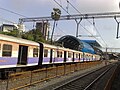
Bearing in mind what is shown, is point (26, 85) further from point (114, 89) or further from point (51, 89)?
point (114, 89)

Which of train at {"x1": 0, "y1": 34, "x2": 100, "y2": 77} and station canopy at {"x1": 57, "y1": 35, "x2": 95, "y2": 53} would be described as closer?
train at {"x1": 0, "y1": 34, "x2": 100, "y2": 77}

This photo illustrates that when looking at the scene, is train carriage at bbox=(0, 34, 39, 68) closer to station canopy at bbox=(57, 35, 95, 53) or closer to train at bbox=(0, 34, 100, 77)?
train at bbox=(0, 34, 100, 77)

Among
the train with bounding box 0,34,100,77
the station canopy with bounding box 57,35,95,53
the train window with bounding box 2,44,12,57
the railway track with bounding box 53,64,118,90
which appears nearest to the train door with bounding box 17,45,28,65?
the train with bounding box 0,34,100,77

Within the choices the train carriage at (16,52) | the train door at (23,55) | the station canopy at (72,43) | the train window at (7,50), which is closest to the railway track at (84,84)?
the train carriage at (16,52)

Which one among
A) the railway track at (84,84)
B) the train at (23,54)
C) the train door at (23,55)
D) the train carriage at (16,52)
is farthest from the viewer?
the train door at (23,55)

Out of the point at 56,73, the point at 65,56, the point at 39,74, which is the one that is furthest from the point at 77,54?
the point at 39,74

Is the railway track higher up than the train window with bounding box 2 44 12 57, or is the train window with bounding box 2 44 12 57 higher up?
the train window with bounding box 2 44 12 57

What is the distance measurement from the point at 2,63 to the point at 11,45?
5.99 feet

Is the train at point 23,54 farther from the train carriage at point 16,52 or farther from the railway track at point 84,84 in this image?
the railway track at point 84,84

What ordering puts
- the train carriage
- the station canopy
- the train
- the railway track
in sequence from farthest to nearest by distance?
the station canopy → the railway track → the train → the train carriage

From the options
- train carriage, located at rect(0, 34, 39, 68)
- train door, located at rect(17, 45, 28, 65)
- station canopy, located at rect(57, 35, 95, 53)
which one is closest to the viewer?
train carriage, located at rect(0, 34, 39, 68)

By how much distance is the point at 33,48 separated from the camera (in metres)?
24.6

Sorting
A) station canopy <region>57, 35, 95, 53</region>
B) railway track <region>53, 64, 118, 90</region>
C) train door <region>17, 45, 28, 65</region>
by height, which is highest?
station canopy <region>57, 35, 95, 53</region>

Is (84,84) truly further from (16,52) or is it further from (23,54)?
(16,52)
